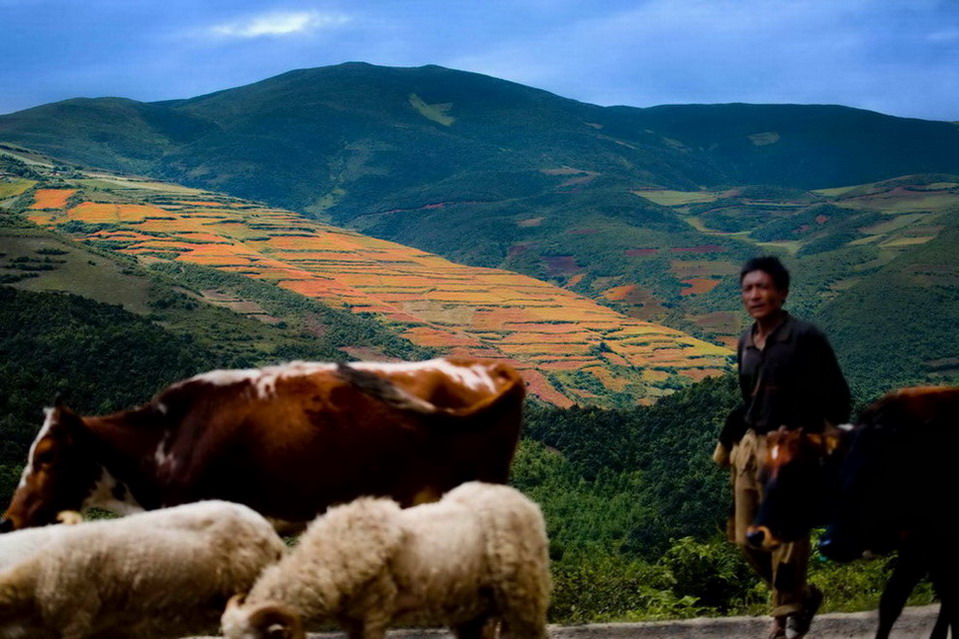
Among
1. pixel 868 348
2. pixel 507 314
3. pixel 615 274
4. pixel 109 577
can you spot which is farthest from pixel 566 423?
pixel 615 274

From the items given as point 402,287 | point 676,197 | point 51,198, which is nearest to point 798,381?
point 402,287

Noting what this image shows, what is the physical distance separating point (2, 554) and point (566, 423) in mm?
20102

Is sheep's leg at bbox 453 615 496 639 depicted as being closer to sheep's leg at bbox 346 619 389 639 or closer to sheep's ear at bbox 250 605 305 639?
sheep's leg at bbox 346 619 389 639

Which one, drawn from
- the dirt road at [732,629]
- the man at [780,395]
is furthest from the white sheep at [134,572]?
the man at [780,395]

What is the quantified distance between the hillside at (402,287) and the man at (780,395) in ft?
120

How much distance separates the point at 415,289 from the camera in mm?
69250

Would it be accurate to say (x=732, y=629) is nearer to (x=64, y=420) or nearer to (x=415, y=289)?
(x=64, y=420)

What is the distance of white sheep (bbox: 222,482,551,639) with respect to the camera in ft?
14.4

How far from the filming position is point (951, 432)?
5297 millimetres

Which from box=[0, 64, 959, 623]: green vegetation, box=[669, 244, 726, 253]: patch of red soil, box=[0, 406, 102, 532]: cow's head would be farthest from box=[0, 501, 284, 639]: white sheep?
box=[669, 244, 726, 253]: patch of red soil

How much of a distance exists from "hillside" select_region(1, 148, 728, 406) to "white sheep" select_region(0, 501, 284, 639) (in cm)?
3718

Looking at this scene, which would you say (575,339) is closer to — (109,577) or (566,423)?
(566,423)

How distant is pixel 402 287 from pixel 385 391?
62891 mm

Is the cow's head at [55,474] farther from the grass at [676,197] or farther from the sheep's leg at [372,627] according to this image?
the grass at [676,197]
